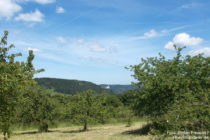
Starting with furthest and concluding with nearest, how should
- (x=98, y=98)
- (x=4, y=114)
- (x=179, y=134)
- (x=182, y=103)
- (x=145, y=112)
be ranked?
(x=98, y=98)
(x=145, y=112)
(x=4, y=114)
(x=182, y=103)
(x=179, y=134)

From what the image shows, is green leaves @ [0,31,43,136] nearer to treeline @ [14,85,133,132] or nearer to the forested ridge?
the forested ridge

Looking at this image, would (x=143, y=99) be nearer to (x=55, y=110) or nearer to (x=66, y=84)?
(x=55, y=110)

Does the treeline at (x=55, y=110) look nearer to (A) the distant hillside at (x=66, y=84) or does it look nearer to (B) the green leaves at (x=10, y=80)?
(B) the green leaves at (x=10, y=80)

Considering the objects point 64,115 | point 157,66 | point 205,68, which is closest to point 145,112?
point 157,66

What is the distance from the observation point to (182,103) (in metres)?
5.47

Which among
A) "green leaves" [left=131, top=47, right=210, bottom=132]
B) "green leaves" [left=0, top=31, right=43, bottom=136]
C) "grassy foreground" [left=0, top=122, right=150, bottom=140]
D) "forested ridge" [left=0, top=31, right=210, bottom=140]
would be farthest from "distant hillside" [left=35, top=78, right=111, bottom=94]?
"green leaves" [left=0, top=31, right=43, bottom=136]

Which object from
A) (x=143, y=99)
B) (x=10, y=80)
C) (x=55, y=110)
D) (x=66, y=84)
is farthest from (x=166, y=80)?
(x=66, y=84)

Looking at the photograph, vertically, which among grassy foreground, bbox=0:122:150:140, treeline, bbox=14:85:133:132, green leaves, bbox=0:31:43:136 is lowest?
grassy foreground, bbox=0:122:150:140

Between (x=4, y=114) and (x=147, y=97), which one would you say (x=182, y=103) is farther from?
(x=147, y=97)

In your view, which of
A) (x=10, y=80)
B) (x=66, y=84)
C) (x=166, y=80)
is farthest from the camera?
(x=66, y=84)

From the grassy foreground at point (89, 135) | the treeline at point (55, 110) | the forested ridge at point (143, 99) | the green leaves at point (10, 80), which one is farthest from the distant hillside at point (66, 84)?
the green leaves at point (10, 80)

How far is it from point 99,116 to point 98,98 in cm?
226

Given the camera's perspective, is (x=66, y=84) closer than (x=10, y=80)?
No

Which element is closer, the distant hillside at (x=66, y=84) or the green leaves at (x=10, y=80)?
the green leaves at (x=10, y=80)
